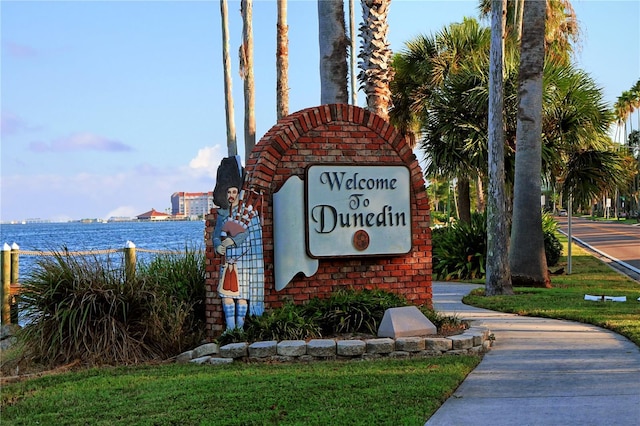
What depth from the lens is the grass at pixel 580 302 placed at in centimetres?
1143

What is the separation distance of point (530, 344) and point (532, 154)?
8895 millimetres

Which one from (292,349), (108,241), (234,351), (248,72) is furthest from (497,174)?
(108,241)

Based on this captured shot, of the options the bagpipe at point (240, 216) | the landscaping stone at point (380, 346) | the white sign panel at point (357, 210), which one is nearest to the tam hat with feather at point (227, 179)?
the bagpipe at point (240, 216)

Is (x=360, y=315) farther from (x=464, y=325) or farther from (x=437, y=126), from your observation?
(x=437, y=126)

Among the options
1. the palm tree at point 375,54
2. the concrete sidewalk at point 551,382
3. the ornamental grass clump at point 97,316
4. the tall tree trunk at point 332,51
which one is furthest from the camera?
the palm tree at point 375,54

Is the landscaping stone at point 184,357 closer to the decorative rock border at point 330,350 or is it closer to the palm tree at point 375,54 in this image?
the decorative rock border at point 330,350

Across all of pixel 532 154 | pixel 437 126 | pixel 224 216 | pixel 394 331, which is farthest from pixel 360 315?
pixel 437 126

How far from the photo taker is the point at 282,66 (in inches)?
910

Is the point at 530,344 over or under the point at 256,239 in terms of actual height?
under

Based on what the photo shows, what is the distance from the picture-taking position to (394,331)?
921 centimetres

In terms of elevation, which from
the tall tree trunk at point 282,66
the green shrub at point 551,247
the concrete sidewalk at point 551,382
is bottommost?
the concrete sidewalk at point 551,382

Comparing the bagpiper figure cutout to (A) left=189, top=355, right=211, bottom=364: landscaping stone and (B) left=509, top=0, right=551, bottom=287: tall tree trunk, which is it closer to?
(A) left=189, top=355, right=211, bottom=364: landscaping stone

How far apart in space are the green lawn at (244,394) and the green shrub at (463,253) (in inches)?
488

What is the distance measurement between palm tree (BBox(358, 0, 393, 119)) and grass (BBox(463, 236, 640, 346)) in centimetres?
431
